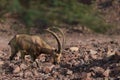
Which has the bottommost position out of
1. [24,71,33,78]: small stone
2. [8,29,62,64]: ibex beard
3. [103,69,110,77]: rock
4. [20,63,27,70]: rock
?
[24,71,33,78]: small stone

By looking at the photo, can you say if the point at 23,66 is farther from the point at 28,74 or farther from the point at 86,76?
the point at 86,76

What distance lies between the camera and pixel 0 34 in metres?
9.98

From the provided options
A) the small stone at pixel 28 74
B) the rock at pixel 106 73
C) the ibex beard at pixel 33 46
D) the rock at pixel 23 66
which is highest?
the ibex beard at pixel 33 46

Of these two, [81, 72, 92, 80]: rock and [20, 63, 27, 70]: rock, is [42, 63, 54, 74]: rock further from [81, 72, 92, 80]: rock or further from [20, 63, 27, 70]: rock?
[81, 72, 92, 80]: rock

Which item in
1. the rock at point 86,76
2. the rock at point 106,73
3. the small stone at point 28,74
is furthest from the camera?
the small stone at point 28,74

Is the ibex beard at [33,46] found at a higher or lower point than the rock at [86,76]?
higher

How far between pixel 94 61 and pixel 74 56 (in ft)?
1.68

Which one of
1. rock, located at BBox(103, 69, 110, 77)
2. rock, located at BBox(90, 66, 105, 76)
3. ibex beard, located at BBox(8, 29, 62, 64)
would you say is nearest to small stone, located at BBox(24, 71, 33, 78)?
ibex beard, located at BBox(8, 29, 62, 64)

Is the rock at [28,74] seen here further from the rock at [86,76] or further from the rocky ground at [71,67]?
the rock at [86,76]

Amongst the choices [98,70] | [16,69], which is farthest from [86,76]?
[16,69]

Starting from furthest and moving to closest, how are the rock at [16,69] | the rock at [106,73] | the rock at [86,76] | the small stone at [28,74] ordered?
the rock at [16,69]
the small stone at [28,74]
the rock at [106,73]
the rock at [86,76]

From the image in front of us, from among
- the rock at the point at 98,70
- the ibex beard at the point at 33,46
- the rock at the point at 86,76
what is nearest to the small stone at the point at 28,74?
the ibex beard at the point at 33,46

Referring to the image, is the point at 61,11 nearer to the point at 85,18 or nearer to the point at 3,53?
the point at 85,18

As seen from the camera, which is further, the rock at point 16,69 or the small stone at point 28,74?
the rock at point 16,69
